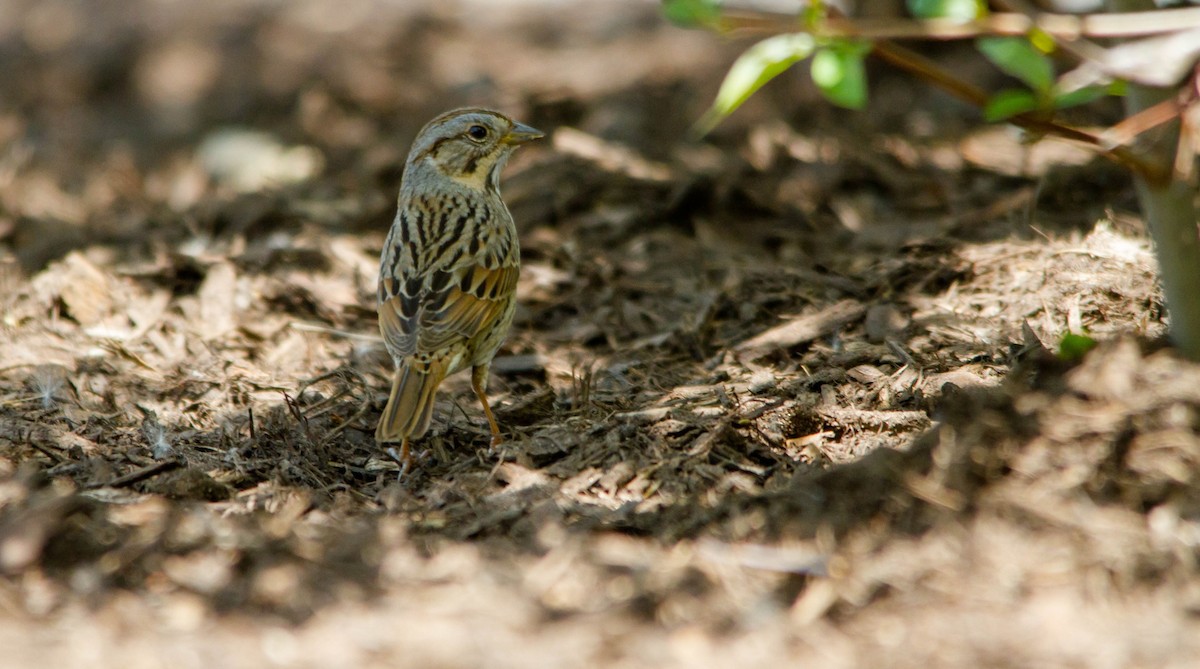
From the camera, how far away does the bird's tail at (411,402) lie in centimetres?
495

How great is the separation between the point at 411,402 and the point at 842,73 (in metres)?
2.64

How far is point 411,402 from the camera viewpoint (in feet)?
16.8

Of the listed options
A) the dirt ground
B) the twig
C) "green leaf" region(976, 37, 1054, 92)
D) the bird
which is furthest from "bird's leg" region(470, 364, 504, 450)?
"green leaf" region(976, 37, 1054, 92)

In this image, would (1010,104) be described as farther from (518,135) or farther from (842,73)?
(518,135)

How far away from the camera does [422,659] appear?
3145 millimetres

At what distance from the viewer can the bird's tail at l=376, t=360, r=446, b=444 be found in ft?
16.2

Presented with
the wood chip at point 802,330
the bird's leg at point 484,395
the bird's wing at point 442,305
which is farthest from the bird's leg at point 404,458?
the wood chip at point 802,330

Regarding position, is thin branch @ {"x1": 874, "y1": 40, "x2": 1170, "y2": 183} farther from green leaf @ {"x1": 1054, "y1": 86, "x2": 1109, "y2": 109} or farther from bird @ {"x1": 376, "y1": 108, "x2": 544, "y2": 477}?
bird @ {"x1": 376, "y1": 108, "x2": 544, "y2": 477}

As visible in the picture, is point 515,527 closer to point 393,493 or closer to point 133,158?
point 393,493

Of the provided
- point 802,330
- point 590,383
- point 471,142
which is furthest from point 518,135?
point 802,330

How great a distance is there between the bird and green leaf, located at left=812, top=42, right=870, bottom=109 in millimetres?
2517

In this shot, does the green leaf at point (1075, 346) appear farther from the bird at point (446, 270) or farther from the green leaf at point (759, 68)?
the bird at point (446, 270)

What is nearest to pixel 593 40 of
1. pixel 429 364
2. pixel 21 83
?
pixel 21 83

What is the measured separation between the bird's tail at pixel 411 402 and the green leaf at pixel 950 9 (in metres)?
2.73
